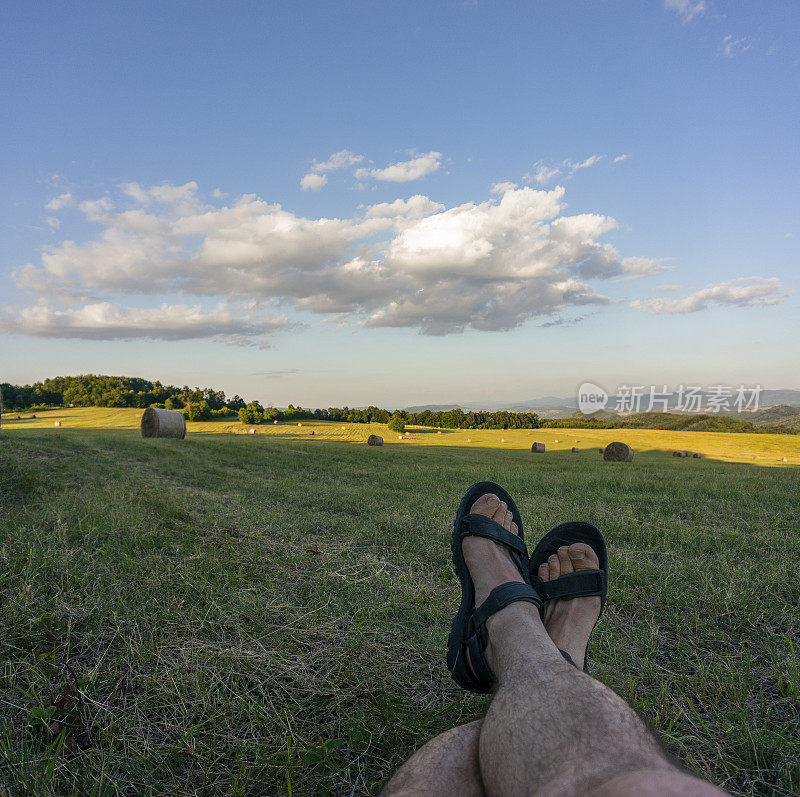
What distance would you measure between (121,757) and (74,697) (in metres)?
0.33

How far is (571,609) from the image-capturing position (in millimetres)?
2107

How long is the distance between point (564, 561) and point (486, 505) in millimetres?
521

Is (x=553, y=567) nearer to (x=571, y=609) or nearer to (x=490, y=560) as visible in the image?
(x=571, y=609)

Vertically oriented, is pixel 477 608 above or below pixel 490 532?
below

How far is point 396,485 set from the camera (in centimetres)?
657

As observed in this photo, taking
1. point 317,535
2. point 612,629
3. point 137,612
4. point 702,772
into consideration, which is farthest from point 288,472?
point 702,772

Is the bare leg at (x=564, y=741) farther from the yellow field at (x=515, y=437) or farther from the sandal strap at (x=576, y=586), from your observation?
the yellow field at (x=515, y=437)

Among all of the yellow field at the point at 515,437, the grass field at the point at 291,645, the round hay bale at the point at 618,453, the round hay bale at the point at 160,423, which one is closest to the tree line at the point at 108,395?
the yellow field at the point at 515,437

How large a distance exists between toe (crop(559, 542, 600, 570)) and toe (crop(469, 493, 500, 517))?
47 centimetres

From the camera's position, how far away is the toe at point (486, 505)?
8.61 ft

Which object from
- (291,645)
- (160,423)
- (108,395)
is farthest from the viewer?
(108,395)

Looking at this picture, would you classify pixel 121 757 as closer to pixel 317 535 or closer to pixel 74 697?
pixel 74 697

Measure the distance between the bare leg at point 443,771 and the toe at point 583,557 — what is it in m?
1.35

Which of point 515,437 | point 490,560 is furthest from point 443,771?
point 515,437
